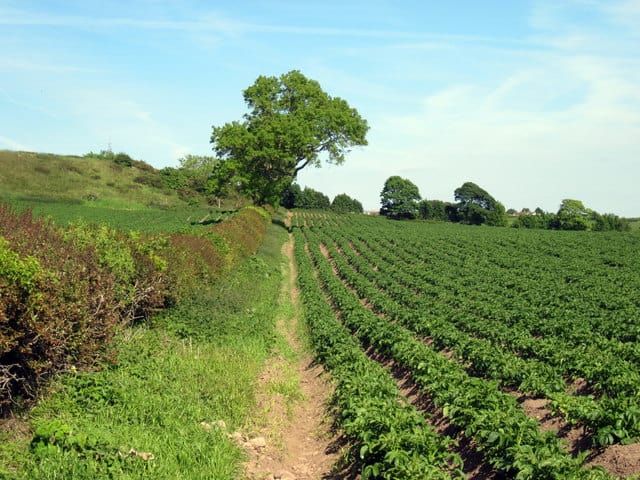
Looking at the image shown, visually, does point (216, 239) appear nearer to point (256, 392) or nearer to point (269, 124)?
point (256, 392)

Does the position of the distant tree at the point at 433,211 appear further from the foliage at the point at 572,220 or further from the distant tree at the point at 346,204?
the foliage at the point at 572,220

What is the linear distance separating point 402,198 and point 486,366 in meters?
85.9

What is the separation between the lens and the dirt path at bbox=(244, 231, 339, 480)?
25.5ft

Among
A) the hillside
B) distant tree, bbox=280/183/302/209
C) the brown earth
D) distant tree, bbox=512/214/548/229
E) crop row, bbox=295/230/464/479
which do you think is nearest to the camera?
crop row, bbox=295/230/464/479

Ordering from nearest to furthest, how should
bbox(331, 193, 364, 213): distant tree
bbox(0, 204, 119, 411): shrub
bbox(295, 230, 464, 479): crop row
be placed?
bbox(295, 230, 464, 479): crop row → bbox(0, 204, 119, 411): shrub → bbox(331, 193, 364, 213): distant tree

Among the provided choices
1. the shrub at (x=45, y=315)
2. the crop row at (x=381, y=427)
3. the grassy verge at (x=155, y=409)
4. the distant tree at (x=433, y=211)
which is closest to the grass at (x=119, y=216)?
the grassy verge at (x=155, y=409)

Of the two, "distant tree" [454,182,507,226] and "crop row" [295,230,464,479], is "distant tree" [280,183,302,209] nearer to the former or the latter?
"distant tree" [454,182,507,226]

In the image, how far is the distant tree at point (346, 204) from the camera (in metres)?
104

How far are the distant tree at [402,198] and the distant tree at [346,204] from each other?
10405mm

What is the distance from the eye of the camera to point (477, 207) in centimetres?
9525

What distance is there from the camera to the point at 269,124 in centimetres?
4894

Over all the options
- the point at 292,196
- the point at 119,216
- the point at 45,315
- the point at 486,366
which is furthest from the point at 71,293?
the point at 292,196

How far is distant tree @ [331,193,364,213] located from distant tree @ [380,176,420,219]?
10405 mm

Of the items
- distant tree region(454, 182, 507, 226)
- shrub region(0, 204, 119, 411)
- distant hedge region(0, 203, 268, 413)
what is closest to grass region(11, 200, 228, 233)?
distant hedge region(0, 203, 268, 413)
